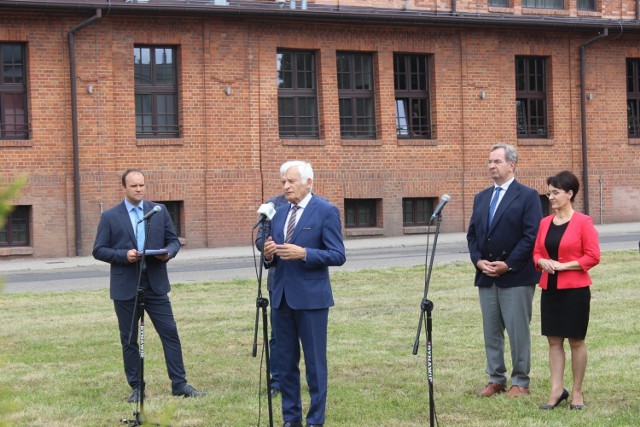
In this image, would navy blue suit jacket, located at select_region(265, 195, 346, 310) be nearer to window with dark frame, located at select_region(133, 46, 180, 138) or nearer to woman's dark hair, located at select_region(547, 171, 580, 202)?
woman's dark hair, located at select_region(547, 171, 580, 202)

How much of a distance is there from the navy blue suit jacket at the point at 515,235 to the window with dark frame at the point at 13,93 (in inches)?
749

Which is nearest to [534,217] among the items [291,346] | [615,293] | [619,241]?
[291,346]

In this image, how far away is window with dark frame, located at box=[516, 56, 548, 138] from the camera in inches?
1238

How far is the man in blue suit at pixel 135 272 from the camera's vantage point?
8836mm

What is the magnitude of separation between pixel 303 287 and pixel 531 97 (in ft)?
82.5

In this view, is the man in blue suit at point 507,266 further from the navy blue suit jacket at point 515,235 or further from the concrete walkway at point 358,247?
the concrete walkway at point 358,247

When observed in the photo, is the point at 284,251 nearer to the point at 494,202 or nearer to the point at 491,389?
the point at 494,202

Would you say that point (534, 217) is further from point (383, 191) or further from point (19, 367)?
point (383, 191)

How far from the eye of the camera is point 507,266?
8469mm

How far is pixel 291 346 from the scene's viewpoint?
777cm

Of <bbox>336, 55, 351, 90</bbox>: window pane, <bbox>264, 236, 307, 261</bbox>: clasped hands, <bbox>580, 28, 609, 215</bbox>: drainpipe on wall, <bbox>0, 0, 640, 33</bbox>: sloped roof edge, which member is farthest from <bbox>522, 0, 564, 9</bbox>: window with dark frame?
<bbox>264, 236, 307, 261</bbox>: clasped hands

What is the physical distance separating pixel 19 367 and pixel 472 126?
69.9 feet

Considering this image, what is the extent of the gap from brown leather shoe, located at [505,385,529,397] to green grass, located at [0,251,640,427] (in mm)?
78

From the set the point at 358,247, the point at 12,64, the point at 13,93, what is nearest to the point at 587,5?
the point at 358,247
